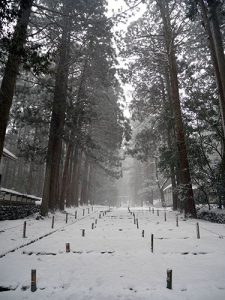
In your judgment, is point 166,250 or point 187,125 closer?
point 166,250

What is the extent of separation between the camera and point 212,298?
488 cm

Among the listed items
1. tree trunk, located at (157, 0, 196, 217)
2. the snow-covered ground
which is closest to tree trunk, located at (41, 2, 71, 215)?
tree trunk, located at (157, 0, 196, 217)

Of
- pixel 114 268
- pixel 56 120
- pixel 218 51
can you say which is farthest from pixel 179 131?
pixel 114 268

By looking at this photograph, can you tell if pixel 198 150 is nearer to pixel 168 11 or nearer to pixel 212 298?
pixel 168 11

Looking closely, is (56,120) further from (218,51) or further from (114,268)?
(114,268)

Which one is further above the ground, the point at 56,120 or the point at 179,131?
the point at 56,120

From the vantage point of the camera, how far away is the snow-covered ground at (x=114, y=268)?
516cm

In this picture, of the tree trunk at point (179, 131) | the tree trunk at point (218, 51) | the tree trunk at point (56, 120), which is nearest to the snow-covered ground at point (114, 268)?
the tree trunk at point (218, 51)

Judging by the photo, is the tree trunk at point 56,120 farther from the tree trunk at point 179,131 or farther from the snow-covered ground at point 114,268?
the snow-covered ground at point 114,268

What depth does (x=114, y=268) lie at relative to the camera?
21.7 ft

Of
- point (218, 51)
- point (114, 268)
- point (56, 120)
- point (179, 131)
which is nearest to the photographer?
point (114, 268)

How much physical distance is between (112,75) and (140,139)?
9.93 meters

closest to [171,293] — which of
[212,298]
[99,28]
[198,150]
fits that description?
[212,298]

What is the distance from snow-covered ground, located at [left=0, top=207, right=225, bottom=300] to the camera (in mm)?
5164
